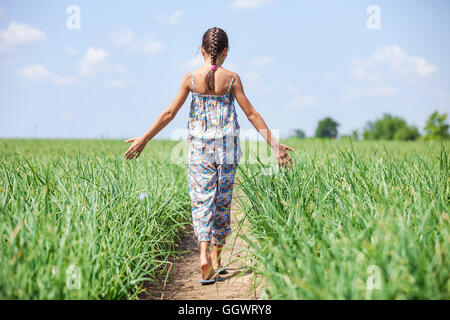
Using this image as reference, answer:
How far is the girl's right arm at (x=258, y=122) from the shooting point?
268 centimetres

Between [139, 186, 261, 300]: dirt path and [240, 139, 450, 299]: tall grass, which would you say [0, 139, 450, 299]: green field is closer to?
[240, 139, 450, 299]: tall grass

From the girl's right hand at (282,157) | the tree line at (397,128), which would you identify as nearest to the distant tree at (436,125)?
the tree line at (397,128)

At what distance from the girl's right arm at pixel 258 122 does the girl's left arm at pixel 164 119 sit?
384 millimetres

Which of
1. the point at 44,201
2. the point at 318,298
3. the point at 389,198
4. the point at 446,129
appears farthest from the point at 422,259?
the point at 446,129

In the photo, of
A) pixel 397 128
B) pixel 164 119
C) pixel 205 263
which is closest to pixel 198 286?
pixel 205 263

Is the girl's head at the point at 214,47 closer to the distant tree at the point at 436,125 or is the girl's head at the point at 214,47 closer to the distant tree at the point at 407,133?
the distant tree at the point at 436,125

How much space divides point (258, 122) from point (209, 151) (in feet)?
1.44

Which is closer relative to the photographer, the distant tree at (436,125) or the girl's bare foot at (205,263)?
the girl's bare foot at (205,263)

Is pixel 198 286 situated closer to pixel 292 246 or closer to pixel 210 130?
pixel 292 246

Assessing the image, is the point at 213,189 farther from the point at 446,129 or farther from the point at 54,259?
Result: the point at 446,129

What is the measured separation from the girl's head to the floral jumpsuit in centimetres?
14

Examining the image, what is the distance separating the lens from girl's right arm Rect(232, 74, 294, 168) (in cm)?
268

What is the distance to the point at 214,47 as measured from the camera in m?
2.65

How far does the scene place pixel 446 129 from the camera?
162ft
